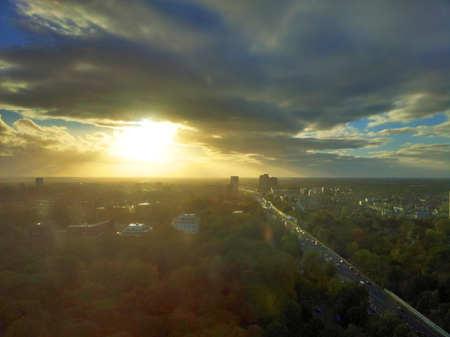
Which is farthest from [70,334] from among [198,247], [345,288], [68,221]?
[68,221]

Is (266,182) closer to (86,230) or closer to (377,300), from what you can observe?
(86,230)

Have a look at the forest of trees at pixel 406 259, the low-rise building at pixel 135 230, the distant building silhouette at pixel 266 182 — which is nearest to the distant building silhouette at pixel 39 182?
the low-rise building at pixel 135 230

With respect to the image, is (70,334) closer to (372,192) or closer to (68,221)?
(68,221)

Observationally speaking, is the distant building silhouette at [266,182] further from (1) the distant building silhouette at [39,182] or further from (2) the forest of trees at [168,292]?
(2) the forest of trees at [168,292]

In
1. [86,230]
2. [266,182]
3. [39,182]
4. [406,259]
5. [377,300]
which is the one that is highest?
[39,182]

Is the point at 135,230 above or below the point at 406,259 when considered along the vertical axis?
above

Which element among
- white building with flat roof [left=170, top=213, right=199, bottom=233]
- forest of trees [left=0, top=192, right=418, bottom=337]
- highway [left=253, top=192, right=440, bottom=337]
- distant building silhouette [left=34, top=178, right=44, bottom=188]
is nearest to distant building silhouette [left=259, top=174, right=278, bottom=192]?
distant building silhouette [left=34, top=178, right=44, bottom=188]

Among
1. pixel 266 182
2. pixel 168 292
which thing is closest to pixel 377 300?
pixel 168 292

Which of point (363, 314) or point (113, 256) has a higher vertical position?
point (113, 256)
